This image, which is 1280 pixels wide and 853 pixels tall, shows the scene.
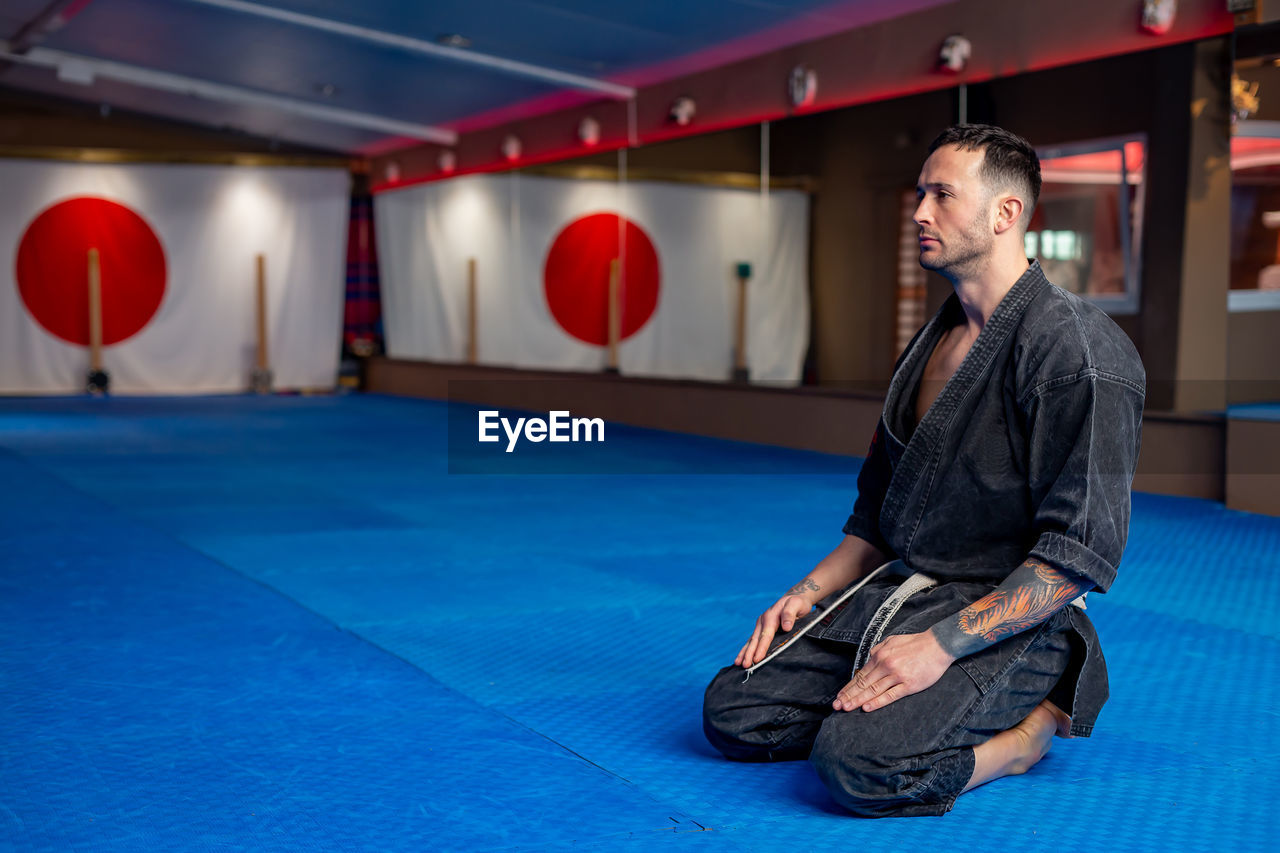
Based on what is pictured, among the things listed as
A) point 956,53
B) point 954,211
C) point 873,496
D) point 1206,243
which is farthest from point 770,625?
point 956,53

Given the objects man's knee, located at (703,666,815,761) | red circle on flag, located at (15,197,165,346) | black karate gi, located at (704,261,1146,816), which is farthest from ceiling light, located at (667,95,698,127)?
man's knee, located at (703,666,815,761)

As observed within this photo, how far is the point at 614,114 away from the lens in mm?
9352

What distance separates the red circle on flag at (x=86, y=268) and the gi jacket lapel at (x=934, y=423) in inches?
444

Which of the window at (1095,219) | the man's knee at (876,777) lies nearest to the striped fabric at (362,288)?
the window at (1095,219)

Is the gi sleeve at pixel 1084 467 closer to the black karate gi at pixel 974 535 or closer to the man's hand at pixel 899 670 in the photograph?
the black karate gi at pixel 974 535

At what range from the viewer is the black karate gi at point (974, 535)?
1896mm

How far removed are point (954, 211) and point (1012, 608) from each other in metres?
0.61

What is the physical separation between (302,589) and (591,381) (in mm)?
6227

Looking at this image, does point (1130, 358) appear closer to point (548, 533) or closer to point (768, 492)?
point (548, 533)

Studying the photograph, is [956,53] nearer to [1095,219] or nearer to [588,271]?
[1095,219]

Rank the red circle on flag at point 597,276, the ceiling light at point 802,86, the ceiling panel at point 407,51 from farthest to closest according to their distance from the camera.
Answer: the red circle on flag at point 597,276 < the ceiling light at point 802,86 < the ceiling panel at point 407,51

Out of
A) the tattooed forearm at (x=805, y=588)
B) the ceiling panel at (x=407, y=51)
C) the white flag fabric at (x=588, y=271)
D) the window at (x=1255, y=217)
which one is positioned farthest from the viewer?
the white flag fabric at (x=588, y=271)

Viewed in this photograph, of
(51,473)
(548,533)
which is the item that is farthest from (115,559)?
(51,473)

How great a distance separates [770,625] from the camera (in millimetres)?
2176
